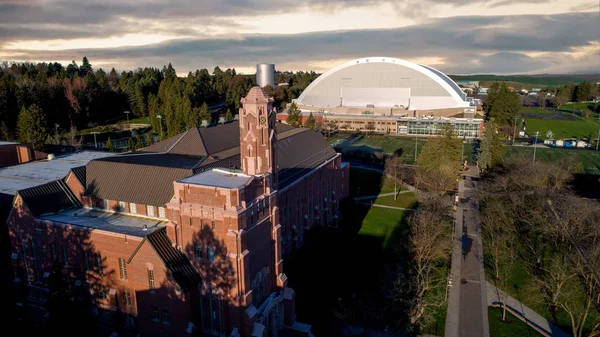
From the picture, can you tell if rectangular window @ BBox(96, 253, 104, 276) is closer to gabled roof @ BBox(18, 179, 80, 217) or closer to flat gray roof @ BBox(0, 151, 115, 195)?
gabled roof @ BBox(18, 179, 80, 217)

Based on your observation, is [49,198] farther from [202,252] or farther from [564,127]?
[564,127]

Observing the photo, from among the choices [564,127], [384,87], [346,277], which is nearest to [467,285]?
[346,277]

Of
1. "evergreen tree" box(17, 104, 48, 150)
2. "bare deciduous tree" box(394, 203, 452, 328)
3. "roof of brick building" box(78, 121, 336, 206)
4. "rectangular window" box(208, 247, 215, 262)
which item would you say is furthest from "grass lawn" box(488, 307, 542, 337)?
"evergreen tree" box(17, 104, 48, 150)

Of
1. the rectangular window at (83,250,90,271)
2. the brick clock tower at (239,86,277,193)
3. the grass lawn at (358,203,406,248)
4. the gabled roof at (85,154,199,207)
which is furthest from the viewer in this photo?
the grass lawn at (358,203,406,248)

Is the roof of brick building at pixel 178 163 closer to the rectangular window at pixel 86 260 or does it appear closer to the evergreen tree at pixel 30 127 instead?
the rectangular window at pixel 86 260

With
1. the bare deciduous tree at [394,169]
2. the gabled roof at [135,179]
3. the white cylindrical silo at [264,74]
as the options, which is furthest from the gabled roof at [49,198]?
the white cylindrical silo at [264,74]

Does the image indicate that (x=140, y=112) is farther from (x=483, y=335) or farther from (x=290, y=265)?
(x=483, y=335)
